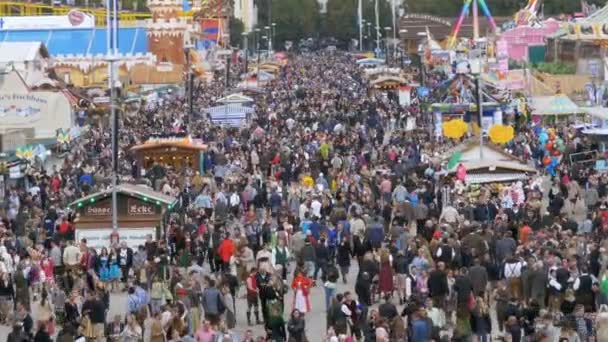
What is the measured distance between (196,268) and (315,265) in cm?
224

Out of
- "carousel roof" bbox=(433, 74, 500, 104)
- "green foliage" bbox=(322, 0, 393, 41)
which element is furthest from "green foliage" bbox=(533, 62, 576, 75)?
"green foliage" bbox=(322, 0, 393, 41)

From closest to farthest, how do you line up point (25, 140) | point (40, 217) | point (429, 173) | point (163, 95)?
point (40, 217)
point (429, 173)
point (25, 140)
point (163, 95)

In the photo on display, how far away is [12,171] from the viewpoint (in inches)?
1334

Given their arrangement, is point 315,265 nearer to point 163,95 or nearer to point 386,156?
point 386,156

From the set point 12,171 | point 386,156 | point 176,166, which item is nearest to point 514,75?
point 386,156

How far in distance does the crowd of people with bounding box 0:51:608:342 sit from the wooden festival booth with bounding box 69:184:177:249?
293mm

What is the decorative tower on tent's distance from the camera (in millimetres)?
93438

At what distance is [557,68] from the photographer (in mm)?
62594

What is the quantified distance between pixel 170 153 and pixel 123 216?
1105cm

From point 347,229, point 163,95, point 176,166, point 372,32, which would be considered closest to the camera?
point 347,229

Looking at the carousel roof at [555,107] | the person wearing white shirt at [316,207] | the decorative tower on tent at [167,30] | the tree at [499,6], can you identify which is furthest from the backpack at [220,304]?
the tree at [499,6]

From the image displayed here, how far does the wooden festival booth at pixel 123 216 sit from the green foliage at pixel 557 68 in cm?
3818

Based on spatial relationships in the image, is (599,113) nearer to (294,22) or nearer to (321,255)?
(321,255)

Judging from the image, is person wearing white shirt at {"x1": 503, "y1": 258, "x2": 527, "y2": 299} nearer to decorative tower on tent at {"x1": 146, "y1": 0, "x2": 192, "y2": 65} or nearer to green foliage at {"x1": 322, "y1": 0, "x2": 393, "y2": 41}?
decorative tower on tent at {"x1": 146, "y1": 0, "x2": 192, "y2": 65}
